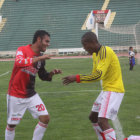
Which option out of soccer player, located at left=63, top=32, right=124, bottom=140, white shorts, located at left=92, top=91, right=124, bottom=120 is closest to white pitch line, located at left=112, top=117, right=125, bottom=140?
soccer player, located at left=63, top=32, right=124, bottom=140

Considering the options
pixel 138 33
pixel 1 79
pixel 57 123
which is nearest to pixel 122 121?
pixel 57 123

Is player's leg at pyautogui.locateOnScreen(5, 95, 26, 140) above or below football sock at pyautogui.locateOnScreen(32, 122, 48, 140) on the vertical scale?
above

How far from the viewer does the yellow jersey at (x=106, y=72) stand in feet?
17.1

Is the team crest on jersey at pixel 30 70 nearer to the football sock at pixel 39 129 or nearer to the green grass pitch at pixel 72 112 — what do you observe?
the football sock at pixel 39 129

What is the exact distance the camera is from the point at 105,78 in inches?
218

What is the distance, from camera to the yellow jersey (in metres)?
5.22

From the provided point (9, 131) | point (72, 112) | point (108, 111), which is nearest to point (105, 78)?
point (108, 111)

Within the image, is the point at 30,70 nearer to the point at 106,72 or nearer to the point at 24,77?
the point at 24,77

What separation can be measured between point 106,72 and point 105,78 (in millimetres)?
110

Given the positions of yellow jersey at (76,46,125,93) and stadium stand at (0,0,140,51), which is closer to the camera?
yellow jersey at (76,46,125,93)

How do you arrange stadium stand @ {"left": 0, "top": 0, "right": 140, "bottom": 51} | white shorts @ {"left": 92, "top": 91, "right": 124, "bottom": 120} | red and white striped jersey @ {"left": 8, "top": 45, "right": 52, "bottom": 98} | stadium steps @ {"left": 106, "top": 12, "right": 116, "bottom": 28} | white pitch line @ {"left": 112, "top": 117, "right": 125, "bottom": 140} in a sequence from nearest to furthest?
white shorts @ {"left": 92, "top": 91, "right": 124, "bottom": 120}, red and white striped jersey @ {"left": 8, "top": 45, "right": 52, "bottom": 98}, white pitch line @ {"left": 112, "top": 117, "right": 125, "bottom": 140}, stadium stand @ {"left": 0, "top": 0, "right": 140, "bottom": 51}, stadium steps @ {"left": 106, "top": 12, "right": 116, "bottom": 28}

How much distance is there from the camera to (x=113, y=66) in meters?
5.43

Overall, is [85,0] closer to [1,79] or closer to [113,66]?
[1,79]

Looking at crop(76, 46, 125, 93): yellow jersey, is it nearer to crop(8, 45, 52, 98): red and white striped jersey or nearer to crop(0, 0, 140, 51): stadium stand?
crop(8, 45, 52, 98): red and white striped jersey
